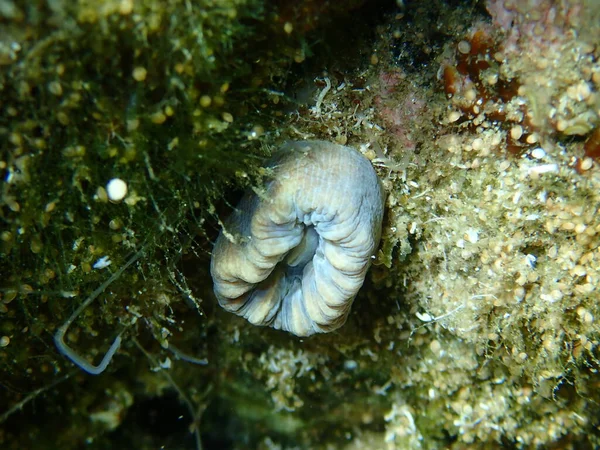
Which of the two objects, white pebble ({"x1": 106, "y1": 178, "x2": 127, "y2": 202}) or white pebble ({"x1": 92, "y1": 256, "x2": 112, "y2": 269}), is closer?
white pebble ({"x1": 106, "y1": 178, "x2": 127, "y2": 202})

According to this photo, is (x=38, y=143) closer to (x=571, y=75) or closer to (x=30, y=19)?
(x=30, y=19)

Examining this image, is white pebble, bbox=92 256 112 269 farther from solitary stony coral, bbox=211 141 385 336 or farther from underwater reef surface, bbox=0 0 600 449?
solitary stony coral, bbox=211 141 385 336

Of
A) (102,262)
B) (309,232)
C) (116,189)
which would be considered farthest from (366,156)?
(102,262)

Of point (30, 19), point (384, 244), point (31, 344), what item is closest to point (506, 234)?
point (384, 244)

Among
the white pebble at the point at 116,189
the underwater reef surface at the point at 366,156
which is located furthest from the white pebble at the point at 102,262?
the white pebble at the point at 116,189

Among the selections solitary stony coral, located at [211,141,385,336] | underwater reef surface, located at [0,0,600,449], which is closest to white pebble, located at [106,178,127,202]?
underwater reef surface, located at [0,0,600,449]

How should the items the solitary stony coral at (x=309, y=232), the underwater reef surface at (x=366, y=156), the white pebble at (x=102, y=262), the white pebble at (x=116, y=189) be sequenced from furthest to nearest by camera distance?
the white pebble at (x=102, y=262) → the solitary stony coral at (x=309, y=232) → the white pebble at (x=116, y=189) → the underwater reef surface at (x=366, y=156)

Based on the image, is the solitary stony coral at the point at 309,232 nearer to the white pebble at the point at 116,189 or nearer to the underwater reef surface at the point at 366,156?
the underwater reef surface at the point at 366,156
